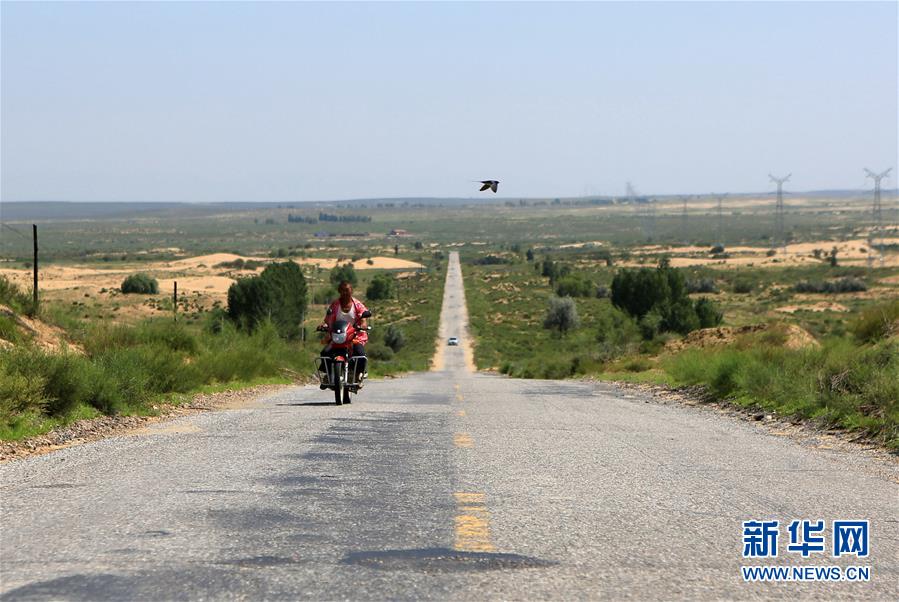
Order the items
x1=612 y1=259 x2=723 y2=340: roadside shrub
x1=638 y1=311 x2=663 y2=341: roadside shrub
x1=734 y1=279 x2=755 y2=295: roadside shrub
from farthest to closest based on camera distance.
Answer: x1=734 y1=279 x2=755 y2=295: roadside shrub < x1=612 y1=259 x2=723 y2=340: roadside shrub < x1=638 y1=311 x2=663 y2=341: roadside shrub

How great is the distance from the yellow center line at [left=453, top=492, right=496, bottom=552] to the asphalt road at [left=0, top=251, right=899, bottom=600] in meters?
0.03

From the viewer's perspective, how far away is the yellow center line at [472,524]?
727 centimetres

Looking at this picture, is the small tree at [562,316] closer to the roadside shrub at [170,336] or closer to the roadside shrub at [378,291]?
the roadside shrub at [378,291]

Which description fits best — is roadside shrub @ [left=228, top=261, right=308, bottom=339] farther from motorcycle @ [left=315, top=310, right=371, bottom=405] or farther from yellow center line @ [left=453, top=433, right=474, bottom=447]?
yellow center line @ [left=453, top=433, right=474, bottom=447]

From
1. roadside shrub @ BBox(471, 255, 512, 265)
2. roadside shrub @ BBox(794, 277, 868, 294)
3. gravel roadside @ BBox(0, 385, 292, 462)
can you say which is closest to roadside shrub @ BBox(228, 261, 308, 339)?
gravel roadside @ BBox(0, 385, 292, 462)

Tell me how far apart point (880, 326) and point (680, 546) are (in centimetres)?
1996

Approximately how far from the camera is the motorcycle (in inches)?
741

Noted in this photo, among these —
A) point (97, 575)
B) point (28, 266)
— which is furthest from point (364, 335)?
point (28, 266)

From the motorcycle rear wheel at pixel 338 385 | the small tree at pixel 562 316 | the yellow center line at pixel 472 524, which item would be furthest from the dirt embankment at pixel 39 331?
the small tree at pixel 562 316

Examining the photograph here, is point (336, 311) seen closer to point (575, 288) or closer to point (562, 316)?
point (562, 316)

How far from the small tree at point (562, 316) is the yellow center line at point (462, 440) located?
257ft

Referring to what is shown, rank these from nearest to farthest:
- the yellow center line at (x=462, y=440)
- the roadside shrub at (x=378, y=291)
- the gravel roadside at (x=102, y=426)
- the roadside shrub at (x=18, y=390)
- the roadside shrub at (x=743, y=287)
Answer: the gravel roadside at (x=102, y=426) < the yellow center line at (x=462, y=440) < the roadside shrub at (x=18, y=390) < the roadside shrub at (x=743, y=287) < the roadside shrub at (x=378, y=291)

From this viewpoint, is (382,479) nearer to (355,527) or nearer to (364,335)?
(355,527)

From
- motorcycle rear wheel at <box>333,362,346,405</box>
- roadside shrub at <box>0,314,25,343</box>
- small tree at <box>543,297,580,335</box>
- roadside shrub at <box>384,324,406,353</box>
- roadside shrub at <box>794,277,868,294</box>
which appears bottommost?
roadside shrub at <box>384,324,406,353</box>
